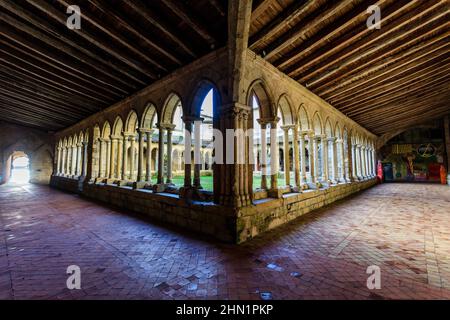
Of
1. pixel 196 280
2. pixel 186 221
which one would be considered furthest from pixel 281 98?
pixel 196 280

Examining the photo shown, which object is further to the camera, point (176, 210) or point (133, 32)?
point (176, 210)

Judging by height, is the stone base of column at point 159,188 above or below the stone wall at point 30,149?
below

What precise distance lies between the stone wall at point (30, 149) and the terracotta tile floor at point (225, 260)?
502 inches

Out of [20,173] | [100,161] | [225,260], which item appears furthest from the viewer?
[20,173]

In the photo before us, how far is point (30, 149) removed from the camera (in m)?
13.7

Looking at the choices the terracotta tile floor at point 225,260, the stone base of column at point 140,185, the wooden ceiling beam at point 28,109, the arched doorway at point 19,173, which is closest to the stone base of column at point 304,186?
the terracotta tile floor at point 225,260

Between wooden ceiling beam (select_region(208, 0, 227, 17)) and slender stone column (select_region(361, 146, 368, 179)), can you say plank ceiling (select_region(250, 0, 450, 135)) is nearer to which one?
wooden ceiling beam (select_region(208, 0, 227, 17))

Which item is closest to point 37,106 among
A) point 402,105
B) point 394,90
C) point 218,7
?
point 218,7

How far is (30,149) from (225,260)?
698 inches

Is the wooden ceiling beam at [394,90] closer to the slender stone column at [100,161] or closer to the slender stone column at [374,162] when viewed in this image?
the slender stone column at [374,162]

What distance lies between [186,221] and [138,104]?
4.15 meters

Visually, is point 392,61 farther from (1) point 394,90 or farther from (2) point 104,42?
(2) point 104,42

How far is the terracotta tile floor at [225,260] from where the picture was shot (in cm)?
192

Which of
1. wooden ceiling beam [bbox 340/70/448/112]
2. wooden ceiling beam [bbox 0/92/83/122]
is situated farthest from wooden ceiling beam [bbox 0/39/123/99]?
wooden ceiling beam [bbox 340/70/448/112]
